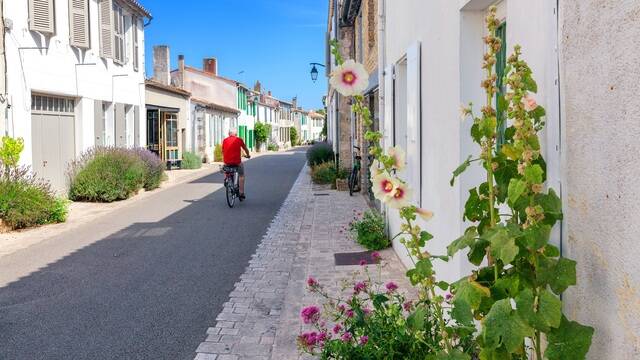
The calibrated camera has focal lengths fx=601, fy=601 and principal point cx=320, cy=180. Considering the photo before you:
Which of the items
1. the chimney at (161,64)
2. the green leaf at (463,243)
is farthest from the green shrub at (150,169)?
the green leaf at (463,243)

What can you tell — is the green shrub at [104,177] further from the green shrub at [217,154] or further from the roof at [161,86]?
the green shrub at [217,154]

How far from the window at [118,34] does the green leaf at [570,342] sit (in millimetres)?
17697

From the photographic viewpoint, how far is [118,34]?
1839 cm

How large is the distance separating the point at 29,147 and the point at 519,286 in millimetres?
13057

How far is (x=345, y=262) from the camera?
7.30m

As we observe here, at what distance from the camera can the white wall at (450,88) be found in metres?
3.15

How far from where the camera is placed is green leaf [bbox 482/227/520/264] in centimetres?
197

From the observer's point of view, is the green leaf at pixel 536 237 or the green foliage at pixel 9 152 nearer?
the green leaf at pixel 536 237

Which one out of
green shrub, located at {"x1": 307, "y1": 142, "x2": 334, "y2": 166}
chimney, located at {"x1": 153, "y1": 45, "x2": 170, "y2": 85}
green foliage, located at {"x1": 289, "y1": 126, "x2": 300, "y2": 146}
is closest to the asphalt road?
green shrub, located at {"x1": 307, "y1": 142, "x2": 334, "y2": 166}

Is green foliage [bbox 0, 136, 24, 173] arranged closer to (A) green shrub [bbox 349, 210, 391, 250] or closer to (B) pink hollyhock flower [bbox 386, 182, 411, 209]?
(A) green shrub [bbox 349, 210, 391, 250]

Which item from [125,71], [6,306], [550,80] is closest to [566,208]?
[550,80]

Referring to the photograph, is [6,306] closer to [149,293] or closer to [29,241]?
[149,293]

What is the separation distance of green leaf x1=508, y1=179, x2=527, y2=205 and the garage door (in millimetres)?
12859

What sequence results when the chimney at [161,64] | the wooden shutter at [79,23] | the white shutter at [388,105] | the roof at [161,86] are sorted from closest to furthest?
the white shutter at [388,105] → the wooden shutter at [79,23] → the roof at [161,86] → the chimney at [161,64]
